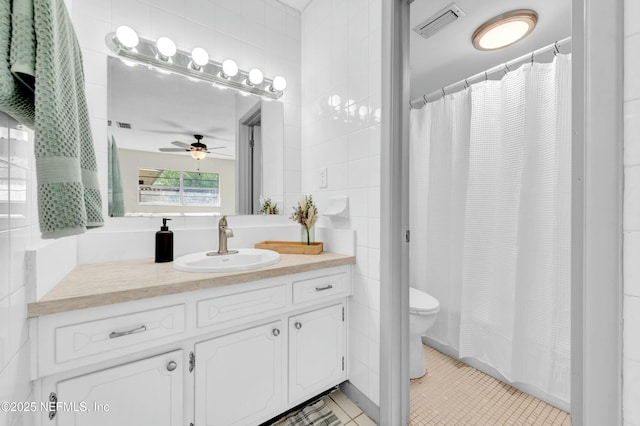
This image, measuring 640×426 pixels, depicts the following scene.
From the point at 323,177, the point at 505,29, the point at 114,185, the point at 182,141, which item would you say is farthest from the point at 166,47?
the point at 505,29

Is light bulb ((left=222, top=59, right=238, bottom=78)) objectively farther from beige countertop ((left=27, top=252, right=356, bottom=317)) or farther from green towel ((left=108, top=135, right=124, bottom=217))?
beige countertop ((left=27, top=252, right=356, bottom=317))

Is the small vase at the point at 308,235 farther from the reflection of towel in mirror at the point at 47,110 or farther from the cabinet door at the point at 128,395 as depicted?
the reflection of towel in mirror at the point at 47,110

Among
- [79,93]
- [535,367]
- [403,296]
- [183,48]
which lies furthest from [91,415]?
[535,367]

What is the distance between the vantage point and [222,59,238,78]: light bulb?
1606mm

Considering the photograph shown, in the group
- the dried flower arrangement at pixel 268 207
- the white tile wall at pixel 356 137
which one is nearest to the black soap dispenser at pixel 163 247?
the dried flower arrangement at pixel 268 207

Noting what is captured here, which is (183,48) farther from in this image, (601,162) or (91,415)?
(601,162)

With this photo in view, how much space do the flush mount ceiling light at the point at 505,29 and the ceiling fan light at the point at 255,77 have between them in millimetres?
1420

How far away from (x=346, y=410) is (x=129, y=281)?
1.25 metres

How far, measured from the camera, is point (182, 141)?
1515mm

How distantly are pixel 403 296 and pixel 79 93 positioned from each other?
1.43 m

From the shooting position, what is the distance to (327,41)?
1.71m

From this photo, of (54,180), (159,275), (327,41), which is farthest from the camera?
(327,41)

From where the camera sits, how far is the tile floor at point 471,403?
4.43ft

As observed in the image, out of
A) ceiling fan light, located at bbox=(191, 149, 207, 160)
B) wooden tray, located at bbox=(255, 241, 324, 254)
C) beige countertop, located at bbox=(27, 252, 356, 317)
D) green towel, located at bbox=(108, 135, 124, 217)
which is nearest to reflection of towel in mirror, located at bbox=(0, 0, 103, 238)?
beige countertop, located at bbox=(27, 252, 356, 317)
